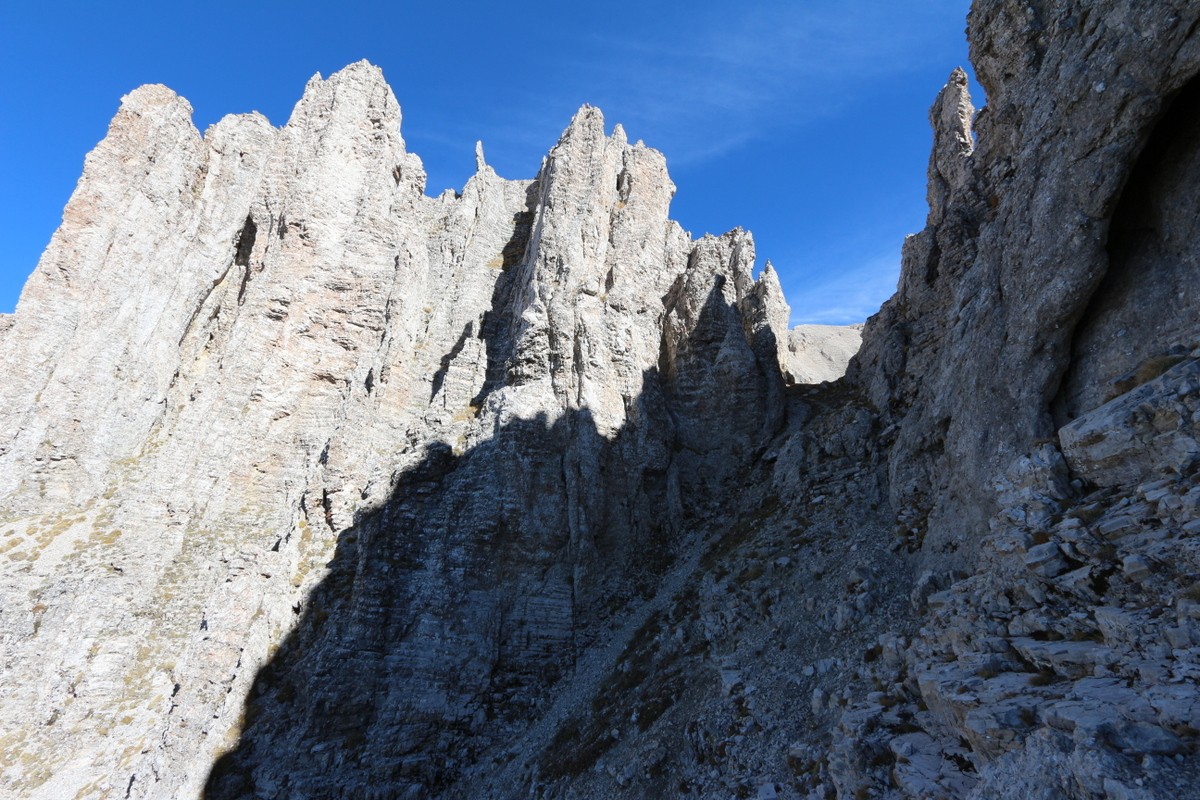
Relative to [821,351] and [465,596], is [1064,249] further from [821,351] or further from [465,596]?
[821,351]

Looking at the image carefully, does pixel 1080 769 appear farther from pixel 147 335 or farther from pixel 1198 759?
pixel 147 335

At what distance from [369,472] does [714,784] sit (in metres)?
30.0

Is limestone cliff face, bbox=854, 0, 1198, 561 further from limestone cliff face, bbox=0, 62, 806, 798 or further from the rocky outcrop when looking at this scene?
the rocky outcrop

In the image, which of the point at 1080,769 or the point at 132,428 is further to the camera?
the point at 132,428

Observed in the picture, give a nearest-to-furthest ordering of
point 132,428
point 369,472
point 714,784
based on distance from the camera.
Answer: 1. point 714,784
2. point 369,472
3. point 132,428

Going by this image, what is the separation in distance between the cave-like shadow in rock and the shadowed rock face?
219mm

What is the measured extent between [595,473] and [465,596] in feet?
39.3

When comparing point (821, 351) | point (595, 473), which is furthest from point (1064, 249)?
point (821, 351)

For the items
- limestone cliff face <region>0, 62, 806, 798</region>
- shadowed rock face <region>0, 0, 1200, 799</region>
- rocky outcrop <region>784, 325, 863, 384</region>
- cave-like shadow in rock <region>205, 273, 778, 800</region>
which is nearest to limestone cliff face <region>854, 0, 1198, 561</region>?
shadowed rock face <region>0, 0, 1200, 799</region>

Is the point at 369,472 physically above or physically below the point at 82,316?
below

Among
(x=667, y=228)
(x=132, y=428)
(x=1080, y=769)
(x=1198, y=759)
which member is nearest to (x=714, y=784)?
(x=1080, y=769)

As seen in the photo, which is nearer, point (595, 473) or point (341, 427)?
point (595, 473)

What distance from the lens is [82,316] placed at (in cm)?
4538

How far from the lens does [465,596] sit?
3522cm
